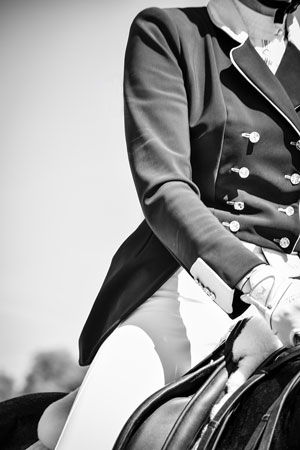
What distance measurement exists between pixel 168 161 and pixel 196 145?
3.7 inches

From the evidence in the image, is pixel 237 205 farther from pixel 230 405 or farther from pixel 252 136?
pixel 230 405

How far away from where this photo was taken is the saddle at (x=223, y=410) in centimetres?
118

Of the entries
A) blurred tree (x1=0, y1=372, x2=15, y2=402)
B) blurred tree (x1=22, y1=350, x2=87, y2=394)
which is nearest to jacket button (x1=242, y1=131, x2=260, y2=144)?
blurred tree (x1=22, y1=350, x2=87, y2=394)

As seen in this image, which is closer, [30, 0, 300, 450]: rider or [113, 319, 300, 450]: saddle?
[113, 319, 300, 450]: saddle

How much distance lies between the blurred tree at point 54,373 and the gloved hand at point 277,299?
1.53m

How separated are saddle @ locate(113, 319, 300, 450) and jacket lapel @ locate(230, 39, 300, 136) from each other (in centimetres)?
43

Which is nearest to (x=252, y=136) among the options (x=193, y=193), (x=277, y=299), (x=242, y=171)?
(x=242, y=171)

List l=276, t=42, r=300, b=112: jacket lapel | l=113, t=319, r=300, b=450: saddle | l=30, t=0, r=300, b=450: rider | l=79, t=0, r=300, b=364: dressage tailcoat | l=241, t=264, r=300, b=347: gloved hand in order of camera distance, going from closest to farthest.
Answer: l=113, t=319, r=300, b=450: saddle
l=241, t=264, r=300, b=347: gloved hand
l=30, t=0, r=300, b=450: rider
l=79, t=0, r=300, b=364: dressage tailcoat
l=276, t=42, r=300, b=112: jacket lapel

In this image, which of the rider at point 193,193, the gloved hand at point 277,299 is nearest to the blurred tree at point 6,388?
the rider at point 193,193

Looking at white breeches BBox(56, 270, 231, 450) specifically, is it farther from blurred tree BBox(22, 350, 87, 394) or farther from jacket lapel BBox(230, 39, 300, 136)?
blurred tree BBox(22, 350, 87, 394)

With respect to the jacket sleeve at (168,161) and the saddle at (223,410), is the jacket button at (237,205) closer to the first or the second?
the jacket sleeve at (168,161)

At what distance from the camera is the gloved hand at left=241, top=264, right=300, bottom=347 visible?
1.33m

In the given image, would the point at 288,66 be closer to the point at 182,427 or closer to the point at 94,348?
the point at 94,348

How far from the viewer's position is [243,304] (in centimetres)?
146
